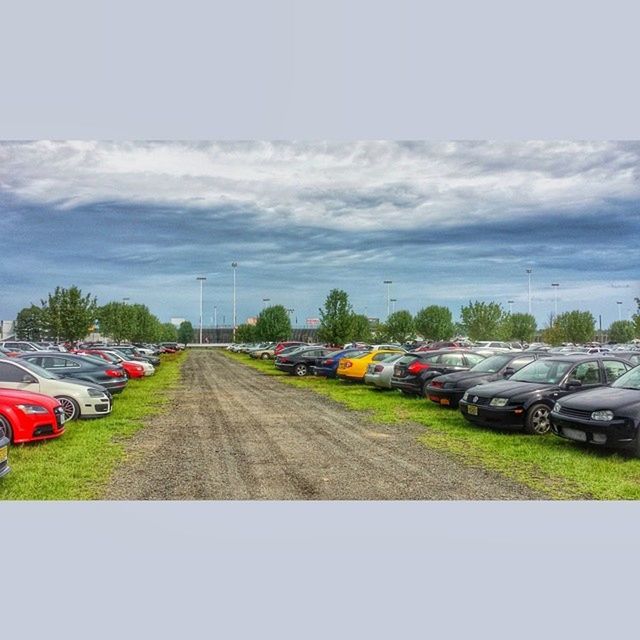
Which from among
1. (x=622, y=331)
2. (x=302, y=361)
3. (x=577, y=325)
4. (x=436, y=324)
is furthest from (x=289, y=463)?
(x=302, y=361)

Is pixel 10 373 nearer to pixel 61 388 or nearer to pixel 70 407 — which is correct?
pixel 61 388

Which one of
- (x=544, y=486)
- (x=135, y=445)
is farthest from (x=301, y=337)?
(x=544, y=486)

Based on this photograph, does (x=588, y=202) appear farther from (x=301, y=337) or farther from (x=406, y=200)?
(x=301, y=337)

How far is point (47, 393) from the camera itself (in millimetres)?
9875

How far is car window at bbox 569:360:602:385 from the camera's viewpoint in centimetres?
906

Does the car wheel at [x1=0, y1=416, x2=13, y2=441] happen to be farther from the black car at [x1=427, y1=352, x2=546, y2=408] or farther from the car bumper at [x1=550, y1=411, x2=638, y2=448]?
the black car at [x1=427, y1=352, x2=546, y2=408]

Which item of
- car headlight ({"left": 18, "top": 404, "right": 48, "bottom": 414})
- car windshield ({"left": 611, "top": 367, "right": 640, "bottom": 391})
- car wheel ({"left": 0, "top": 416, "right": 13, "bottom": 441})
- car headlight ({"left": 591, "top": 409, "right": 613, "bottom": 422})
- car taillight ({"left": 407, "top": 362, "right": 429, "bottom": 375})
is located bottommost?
car wheel ({"left": 0, "top": 416, "right": 13, "bottom": 441})

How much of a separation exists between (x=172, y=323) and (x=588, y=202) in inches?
260

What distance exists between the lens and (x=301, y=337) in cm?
1927

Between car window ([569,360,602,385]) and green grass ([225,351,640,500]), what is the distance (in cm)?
108

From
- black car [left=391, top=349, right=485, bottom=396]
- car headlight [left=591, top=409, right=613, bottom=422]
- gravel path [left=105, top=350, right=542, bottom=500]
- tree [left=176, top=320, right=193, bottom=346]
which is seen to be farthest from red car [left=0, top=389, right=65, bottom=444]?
black car [left=391, top=349, right=485, bottom=396]

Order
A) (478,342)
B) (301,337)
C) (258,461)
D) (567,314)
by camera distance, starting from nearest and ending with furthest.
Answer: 1. (258,461)
2. (567,314)
3. (301,337)
4. (478,342)

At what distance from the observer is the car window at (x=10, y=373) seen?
9334 mm

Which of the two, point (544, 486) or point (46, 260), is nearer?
point (544, 486)
